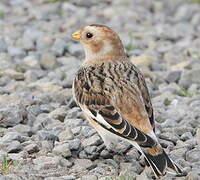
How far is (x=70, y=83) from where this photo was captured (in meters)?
6.68

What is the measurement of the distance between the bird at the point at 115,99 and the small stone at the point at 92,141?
8.6 inches

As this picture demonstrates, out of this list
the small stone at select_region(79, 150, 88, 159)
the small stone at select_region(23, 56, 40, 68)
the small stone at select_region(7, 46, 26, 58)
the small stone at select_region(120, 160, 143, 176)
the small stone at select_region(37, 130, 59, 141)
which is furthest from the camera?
the small stone at select_region(7, 46, 26, 58)

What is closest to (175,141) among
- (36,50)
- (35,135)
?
(35,135)

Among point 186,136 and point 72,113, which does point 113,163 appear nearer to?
point 186,136

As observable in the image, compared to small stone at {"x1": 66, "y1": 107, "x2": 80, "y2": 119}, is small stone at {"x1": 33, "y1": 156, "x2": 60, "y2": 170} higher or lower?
small stone at {"x1": 66, "y1": 107, "x2": 80, "y2": 119}

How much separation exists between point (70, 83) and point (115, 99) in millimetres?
1923

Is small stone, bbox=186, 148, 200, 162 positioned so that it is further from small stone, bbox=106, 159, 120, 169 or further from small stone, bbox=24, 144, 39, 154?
small stone, bbox=24, 144, 39, 154

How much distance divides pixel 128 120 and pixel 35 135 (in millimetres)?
1075

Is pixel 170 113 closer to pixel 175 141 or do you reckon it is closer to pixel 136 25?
pixel 175 141

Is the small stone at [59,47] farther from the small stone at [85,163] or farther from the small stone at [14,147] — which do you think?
the small stone at [85,163]

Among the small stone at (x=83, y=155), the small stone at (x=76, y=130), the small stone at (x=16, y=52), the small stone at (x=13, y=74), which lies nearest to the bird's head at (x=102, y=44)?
the small stone at (x=76, y=130)

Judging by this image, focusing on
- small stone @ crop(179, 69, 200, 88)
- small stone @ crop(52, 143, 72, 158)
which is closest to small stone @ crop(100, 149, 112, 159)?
small stone @ crop(52, 143, 72, 158)

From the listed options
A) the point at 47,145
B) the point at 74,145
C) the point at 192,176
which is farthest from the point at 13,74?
the point at 192,176

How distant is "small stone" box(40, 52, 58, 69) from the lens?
24.0 feet
